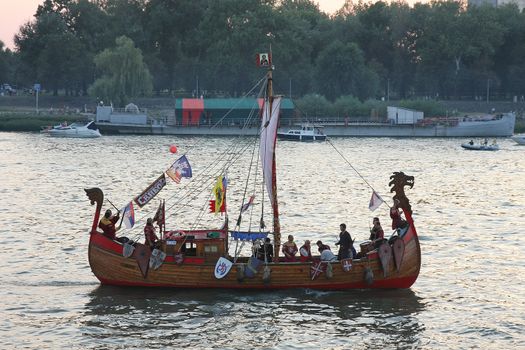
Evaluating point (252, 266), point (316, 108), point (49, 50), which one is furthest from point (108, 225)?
point (49, 50)

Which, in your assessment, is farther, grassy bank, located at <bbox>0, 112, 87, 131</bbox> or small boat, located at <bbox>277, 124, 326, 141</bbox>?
grassy bank, located at <bbox>0, 112, 87, 131</bbox>

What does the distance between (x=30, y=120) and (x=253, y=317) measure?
124m

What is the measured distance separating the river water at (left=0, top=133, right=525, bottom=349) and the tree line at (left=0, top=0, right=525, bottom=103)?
302 ft

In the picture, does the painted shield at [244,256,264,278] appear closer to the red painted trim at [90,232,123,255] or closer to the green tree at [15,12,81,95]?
the red painted trim at [90,232,123,255]

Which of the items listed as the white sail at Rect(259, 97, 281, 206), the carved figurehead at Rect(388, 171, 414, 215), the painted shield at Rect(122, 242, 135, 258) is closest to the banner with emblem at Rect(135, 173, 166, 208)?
the painted shield at Rect(122, 242, 135, 258)

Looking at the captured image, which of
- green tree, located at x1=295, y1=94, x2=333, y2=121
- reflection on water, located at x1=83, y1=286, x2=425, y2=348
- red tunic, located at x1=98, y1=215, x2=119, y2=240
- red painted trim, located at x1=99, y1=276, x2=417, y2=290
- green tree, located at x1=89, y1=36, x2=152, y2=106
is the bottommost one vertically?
reflection on water, located at x1=83, y1=286, x2=425, y2=348

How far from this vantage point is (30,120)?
153125mm

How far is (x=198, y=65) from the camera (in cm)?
18138

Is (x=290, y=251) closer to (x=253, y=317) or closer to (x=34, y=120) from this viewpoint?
(x=253, y=317)

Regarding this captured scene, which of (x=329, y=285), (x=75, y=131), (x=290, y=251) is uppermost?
(x=75, y=131)

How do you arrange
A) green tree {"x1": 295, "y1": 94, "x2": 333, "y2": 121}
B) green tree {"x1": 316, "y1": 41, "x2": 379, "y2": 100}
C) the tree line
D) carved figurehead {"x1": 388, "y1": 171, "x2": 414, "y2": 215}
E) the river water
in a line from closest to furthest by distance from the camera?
the river water < carved figurehead {"x1": 388, "y1": 171, "x2": 414, "y2": 215} < green tree {"x1": 295, "y1": 94, "x2": 333, "y2": 121} < green tree {"x1": 316, "y1": 41, "x2": 379, "y2": 100} < the tree line

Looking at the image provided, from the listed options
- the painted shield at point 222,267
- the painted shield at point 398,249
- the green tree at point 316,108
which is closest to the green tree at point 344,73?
the green tree at point 316,108

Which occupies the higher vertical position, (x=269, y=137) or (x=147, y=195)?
(x=269, y=137)

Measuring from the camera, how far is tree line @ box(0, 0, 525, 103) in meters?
178
